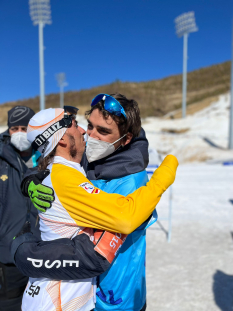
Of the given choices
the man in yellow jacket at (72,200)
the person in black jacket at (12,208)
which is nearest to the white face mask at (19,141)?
the person in black jacket at (12,208)

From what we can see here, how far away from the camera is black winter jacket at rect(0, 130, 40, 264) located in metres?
2.25

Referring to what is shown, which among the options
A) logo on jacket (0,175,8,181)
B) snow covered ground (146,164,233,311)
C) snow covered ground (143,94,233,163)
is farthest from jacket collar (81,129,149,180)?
snow covered ground (143,94,233,163)

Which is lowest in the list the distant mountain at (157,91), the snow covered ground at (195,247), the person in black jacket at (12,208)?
the distant mountain at (157,91)

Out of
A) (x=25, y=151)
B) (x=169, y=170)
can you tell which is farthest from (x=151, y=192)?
(x=25, y=151)

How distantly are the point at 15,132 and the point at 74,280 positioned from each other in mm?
1798

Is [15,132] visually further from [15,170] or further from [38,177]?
[38,177]

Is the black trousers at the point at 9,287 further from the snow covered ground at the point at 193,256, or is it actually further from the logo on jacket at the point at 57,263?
the snow covered ground at the point at 193,256

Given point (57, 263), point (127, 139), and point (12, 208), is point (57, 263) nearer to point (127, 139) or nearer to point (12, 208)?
point (127, 139)

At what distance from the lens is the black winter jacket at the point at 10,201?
225 cm

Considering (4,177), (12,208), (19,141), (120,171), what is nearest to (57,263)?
(120,171)

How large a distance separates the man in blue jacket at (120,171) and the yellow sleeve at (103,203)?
15 cm

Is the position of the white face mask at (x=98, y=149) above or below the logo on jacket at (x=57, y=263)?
above

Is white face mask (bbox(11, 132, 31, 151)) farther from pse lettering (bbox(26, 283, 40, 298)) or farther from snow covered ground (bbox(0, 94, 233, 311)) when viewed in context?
snow covered ground (bbox(0, 94, 233, 311))

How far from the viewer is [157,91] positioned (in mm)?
54156
